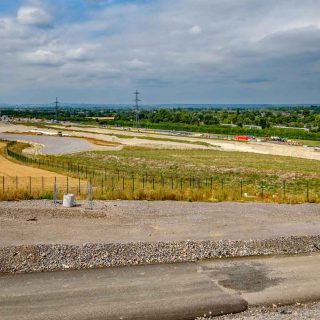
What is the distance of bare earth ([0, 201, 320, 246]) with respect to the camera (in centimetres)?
2034

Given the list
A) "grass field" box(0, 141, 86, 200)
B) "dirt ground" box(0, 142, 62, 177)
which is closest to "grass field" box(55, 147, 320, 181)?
"dirt ground" box(0, 142, 62, 177)

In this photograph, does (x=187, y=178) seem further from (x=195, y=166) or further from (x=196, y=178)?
(x=195, y=166)

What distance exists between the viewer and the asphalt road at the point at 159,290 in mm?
13352

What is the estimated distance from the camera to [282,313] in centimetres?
1357

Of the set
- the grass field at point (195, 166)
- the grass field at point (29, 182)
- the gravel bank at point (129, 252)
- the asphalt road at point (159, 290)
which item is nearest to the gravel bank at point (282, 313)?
the asphalt road at point (159, 290)

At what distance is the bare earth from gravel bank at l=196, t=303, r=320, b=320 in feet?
21.2

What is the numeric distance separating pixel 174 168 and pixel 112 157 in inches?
701

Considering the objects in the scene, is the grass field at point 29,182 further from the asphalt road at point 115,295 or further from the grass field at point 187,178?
the asphalt road at point 115,295

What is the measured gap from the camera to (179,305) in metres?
13.8

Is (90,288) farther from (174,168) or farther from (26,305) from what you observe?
(174,168)

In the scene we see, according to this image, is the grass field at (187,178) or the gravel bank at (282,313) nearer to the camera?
the gravel bank at (282,313)

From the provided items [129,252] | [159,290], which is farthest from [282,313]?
[129,252]

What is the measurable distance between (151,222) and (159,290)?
27.4ft

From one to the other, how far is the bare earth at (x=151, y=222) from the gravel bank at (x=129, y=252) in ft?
3.79
